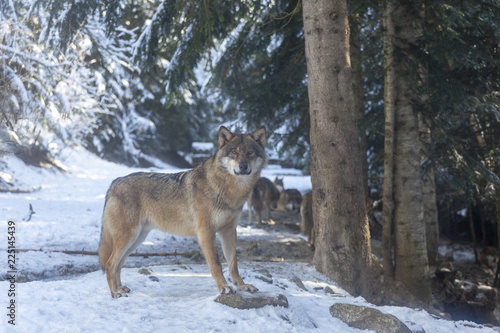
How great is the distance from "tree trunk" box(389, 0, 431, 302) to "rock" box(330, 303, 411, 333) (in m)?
3.42

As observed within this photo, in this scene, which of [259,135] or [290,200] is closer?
[259,135]

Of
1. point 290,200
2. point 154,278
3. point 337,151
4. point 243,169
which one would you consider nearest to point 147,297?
point 154,278

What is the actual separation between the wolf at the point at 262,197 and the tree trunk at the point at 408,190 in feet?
17.3

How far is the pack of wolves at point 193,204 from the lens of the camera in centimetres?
507

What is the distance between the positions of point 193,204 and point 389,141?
3938 millimetres

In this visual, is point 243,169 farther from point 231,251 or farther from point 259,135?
point 231,251

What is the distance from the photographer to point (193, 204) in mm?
5262

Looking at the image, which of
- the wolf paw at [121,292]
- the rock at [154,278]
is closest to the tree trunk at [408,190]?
the rock at [154,278]

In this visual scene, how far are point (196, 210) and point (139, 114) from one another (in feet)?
71.1

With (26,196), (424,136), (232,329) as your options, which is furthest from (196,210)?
(26,196)

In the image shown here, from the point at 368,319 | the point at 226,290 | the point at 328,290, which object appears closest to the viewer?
the point at 368,319

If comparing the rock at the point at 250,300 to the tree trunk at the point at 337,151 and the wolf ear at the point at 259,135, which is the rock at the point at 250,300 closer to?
the tree trunk at the point at 337,151

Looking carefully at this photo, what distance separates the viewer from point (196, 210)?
5.21 m

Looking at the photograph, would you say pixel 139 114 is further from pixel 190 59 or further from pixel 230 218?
pixel 230 218
